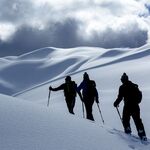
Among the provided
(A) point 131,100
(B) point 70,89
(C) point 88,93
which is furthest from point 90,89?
(A) point 131,100

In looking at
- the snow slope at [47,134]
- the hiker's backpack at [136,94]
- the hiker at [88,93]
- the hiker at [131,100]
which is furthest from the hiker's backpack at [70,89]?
the snow slope at [47,134]

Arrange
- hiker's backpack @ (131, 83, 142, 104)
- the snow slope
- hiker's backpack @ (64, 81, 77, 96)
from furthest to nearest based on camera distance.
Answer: hiker's backpack @ (64, 81, 77, 96), hiker's backpack @ (131, 83, 142, 104), the snow slope

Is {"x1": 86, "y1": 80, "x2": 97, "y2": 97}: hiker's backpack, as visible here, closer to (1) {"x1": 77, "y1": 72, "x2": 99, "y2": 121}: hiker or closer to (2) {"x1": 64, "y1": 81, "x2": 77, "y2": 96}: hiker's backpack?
(1) {"x1": 77, "y1": 72, "x2": 99, "y2": 121}: hiker

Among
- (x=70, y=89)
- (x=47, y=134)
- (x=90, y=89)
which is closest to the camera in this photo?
(x=47, y=134)

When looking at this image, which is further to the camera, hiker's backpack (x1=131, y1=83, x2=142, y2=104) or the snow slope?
hiker's backpack (x1=131, y1=83, x2=142, y2=104)

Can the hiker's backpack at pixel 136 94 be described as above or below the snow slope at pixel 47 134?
above

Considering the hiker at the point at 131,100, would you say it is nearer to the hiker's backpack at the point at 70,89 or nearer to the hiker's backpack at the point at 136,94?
the hiker's backpack at the point at 136,94

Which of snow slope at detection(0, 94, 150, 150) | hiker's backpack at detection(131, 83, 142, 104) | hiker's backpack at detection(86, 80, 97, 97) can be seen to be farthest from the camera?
hiker's backpack at detection(86, 80, 97, 97)

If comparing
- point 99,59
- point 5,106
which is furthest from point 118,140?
point 99,59

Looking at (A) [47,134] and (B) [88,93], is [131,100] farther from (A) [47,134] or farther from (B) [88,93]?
(A) [47,134]

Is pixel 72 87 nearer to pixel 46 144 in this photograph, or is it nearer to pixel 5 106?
pixel 5 106

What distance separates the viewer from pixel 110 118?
19984 millimetres

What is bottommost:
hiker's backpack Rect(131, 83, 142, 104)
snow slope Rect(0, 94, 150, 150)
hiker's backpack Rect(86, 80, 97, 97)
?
snow slope Rect(0, 94, 150, 150)

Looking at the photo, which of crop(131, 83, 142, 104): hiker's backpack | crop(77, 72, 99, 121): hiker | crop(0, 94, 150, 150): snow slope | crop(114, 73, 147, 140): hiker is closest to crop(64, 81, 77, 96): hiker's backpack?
crop(77, 72, 99, 121): hiker
